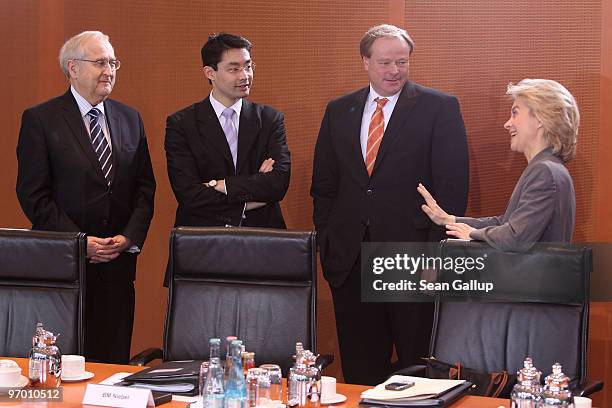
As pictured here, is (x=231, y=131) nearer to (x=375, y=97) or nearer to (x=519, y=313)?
(x=375, y=97)

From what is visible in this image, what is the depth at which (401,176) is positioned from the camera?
432 centimetres

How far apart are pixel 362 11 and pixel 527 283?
2.46 meters

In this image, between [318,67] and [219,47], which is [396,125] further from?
[318,67]

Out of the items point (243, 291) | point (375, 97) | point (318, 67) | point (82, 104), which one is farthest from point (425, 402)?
point (318, 67)

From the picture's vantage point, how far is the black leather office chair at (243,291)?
129 inches

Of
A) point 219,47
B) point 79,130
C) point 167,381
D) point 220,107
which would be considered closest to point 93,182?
point 79,130

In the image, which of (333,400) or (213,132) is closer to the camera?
(333,400)

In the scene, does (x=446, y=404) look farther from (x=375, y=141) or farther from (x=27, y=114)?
(x=27, y=114)

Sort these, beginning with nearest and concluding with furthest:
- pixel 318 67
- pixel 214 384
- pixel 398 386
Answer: pixel 214 384, pixel 398 386, pixel 318 67

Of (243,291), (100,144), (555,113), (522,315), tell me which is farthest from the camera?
(100,144)

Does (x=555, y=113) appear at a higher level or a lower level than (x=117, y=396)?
higher

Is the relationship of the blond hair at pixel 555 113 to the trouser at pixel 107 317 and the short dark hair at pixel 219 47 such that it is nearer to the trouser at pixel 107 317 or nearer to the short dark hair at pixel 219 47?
the short dark hair at pixel 219 47

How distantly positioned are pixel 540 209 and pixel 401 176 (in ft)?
2.63

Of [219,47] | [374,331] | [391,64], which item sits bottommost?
[374,331]
